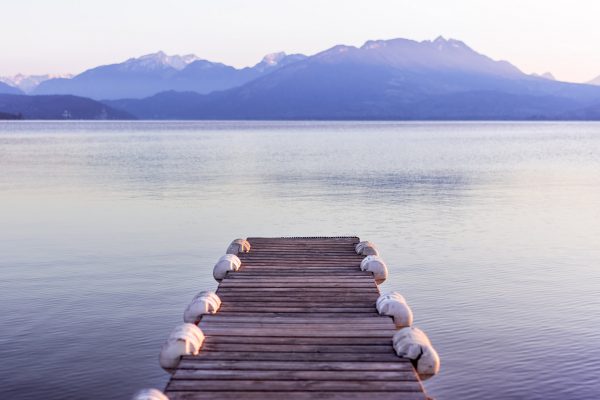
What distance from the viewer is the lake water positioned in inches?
637

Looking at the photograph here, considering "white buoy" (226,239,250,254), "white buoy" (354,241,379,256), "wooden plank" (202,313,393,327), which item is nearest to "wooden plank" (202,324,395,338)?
"wooden plank" (202,313,393,327)

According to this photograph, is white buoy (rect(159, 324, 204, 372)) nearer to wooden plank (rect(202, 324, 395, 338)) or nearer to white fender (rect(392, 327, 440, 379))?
wooden plank (rect(202, 324, 395, 338))

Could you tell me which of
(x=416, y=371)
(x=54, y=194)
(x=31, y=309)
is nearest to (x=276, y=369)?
(x=416, y=371)

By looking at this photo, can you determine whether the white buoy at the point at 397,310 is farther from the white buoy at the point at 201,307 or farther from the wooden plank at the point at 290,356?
the white buoy at the point at 201,307

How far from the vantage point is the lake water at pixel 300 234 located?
16.2 meters

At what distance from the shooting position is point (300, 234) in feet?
108

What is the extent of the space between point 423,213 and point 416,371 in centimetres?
2733

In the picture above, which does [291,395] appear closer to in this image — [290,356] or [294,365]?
[294,365]

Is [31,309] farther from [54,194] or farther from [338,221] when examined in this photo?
[54,194]

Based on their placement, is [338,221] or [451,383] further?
[338,221]

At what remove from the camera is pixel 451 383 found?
15414 millimetres

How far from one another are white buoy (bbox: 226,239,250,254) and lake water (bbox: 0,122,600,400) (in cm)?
183

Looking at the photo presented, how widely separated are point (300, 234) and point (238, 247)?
408 inches

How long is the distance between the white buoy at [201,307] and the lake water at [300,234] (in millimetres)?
1943
